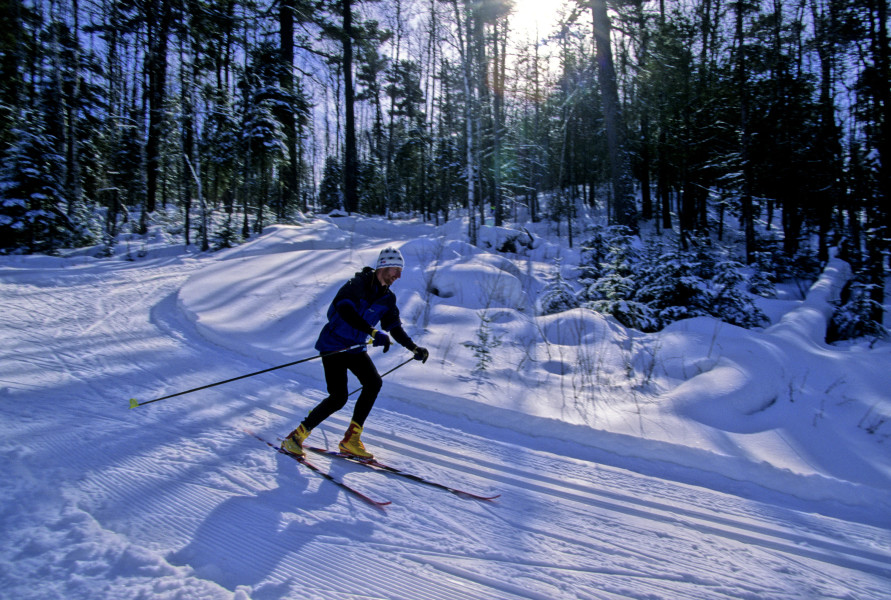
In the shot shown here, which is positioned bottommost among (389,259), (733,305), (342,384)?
(342,384)

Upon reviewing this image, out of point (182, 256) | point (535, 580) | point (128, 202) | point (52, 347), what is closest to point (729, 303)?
point (535, 580)

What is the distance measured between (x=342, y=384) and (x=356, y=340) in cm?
43

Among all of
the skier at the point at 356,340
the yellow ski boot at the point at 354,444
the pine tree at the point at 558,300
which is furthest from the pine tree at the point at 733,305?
the yellow ski boot at the point at 354,444

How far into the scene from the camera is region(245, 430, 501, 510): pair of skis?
3572 millimetres

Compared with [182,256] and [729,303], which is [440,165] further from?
[729,303]

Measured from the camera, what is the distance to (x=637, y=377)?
6406 millimetres

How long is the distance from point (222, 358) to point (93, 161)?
1863cm

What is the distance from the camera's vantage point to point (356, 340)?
4.06 meters

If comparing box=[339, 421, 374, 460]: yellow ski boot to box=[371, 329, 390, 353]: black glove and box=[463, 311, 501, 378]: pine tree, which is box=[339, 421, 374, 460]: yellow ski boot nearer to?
box=[371, 329, 390, 353]: black glove

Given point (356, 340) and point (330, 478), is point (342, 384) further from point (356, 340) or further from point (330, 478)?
point (330, 478)

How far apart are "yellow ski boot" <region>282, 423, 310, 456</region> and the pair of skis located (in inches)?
1.3

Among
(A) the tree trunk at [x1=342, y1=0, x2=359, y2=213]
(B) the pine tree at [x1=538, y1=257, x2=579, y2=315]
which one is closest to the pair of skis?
(B) the pine tree at [x1=538, y1=257, x2=579, y2=315]

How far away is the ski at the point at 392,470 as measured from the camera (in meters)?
3.67

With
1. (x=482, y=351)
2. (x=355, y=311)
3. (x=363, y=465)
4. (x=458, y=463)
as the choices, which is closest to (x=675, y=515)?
(x=458, y=463)
